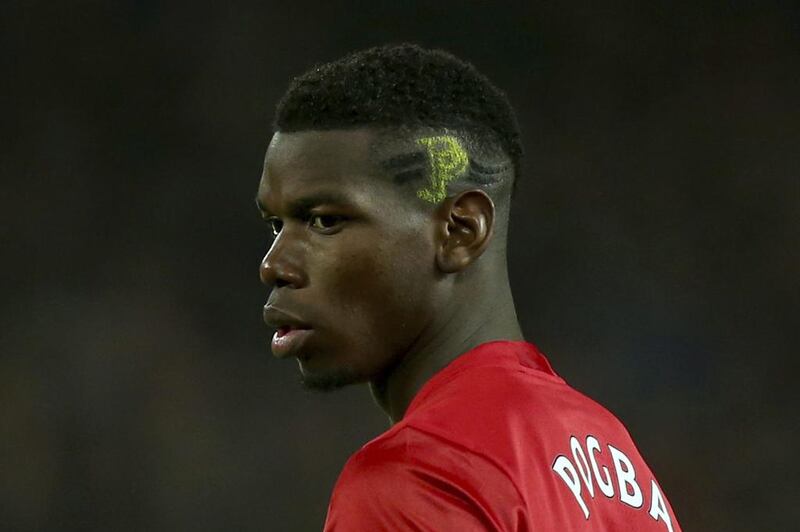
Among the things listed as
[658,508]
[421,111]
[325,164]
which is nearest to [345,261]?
[325,164]

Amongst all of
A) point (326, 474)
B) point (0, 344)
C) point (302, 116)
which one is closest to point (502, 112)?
point (302, 116)

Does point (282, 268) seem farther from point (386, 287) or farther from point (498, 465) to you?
point (498, 465)

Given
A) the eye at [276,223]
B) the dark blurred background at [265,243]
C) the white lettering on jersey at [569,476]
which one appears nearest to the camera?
the white lettering on jersey at [569,476]

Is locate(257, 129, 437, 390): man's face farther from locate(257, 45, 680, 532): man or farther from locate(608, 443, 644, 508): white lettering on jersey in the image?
locate(608, 443, 644, 508): white lettering on jersey

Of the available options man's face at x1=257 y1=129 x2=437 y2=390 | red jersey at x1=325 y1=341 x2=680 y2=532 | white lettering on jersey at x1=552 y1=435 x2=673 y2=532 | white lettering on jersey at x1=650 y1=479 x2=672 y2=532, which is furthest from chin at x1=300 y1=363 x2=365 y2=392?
white lettering on jersey at x1=650 y1=479 x2=672 y2=532

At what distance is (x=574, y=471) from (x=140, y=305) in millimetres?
4426

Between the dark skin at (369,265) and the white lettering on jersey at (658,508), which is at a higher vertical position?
the dark skin at (369,265)

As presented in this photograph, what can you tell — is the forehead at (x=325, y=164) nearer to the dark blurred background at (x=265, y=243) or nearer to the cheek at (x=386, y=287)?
the cheek at (x=386, y=287)

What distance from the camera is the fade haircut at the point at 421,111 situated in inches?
69.9

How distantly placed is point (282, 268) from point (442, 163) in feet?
0.86

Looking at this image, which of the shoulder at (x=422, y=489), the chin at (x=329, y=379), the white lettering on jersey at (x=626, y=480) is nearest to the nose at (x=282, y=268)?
the chin at (x=329, y=379)

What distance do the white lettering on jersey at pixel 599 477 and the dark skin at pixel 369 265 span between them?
23 centimetres

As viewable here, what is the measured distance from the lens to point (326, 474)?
222 inches

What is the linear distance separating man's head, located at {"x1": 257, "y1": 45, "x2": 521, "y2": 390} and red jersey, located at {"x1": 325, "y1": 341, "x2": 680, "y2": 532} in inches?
4.3
